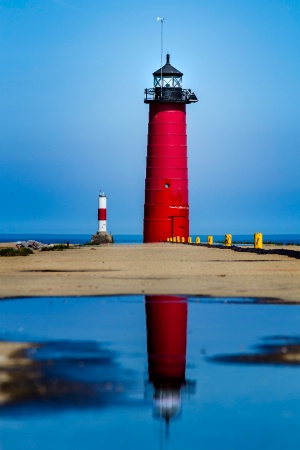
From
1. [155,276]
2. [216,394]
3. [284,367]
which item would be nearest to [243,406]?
[216,394]

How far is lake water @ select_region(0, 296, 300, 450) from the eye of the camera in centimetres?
400

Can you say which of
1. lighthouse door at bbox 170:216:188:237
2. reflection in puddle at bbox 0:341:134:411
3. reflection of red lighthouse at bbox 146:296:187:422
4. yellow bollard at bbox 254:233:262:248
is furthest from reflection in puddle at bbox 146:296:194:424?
lighthouse door at bbox 170:216:188:237

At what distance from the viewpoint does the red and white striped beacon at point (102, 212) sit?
212ft

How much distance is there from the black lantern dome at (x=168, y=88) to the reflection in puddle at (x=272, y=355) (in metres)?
45.8

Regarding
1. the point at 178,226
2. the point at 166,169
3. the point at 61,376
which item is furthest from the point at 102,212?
the point at 61,376

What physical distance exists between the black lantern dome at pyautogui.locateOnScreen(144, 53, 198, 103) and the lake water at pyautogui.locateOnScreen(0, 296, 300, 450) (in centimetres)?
4381

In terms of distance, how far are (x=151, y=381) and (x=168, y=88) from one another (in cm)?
4811

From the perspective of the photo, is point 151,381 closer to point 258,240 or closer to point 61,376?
point 61,376

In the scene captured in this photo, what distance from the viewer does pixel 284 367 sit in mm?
5754

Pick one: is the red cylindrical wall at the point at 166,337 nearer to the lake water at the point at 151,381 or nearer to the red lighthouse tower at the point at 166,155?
the lake water at the point at 151,381

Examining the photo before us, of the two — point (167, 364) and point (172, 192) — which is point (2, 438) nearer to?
point (167, 364)

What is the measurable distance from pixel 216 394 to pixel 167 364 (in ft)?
3.37

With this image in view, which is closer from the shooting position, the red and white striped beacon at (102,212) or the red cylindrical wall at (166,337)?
the red cylindrical wall at (166,337)

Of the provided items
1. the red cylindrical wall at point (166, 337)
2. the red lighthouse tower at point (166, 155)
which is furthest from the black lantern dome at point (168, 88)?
the red cylindrical wall at point (166, 337)
